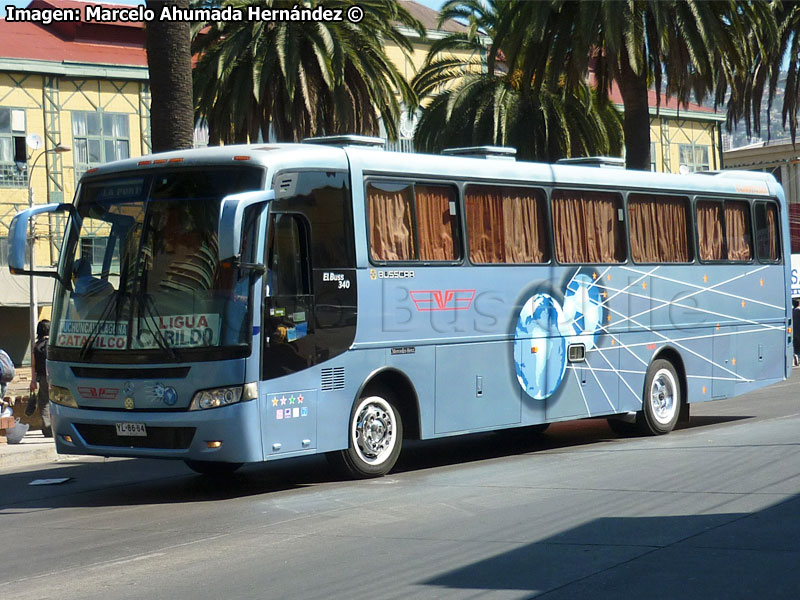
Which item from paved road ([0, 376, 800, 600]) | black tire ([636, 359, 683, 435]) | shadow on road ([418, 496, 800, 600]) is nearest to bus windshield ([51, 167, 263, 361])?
paved road ([0, 376, 800, 600])

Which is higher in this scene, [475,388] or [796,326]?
[796,326]

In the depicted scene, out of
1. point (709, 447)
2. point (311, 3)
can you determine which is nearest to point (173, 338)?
point (709, 447)

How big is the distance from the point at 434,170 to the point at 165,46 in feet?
17.4

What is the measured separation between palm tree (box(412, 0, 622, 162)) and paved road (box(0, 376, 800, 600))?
16447 mm

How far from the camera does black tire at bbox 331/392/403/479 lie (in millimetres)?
11984

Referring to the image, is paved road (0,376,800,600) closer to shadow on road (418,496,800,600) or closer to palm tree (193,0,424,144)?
shadow on road (418,496,800,600)

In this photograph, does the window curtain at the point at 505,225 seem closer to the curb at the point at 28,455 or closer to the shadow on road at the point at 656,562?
the shadow on road at the point at 656,562

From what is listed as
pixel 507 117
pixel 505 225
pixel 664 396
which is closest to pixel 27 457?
pixel 505 225

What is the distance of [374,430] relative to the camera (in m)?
12.3

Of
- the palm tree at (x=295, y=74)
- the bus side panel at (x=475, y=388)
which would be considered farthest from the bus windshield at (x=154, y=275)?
the palm tree at (x=295, y=74)

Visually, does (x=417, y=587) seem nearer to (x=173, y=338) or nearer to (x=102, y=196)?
(x=173, y=338)

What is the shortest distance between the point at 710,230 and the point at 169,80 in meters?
7.58

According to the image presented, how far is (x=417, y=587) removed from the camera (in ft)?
22.8

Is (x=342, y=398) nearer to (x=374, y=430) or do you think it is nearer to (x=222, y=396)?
(x=374, y=430)
